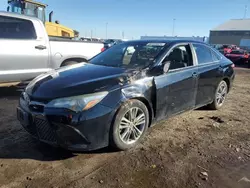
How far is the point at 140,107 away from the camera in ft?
12.1

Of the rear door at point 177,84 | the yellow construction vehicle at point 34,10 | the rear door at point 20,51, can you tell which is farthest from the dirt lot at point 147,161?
the yellow construction vehicle at point 34,10

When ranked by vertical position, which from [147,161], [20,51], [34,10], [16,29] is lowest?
[147,161]

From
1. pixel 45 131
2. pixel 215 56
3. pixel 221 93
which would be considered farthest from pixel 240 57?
pixel 45 131

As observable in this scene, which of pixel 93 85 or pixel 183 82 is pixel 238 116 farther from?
pixel 93 85

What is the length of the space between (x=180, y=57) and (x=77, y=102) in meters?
2.34

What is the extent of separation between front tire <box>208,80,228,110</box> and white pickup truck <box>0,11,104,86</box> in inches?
148

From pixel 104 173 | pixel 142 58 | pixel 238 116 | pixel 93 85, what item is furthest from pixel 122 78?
pixel 238 116

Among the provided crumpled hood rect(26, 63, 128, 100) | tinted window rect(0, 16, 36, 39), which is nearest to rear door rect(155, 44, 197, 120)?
crumpled hood rect(26, 63, 128, 100)

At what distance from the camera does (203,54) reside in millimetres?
5215

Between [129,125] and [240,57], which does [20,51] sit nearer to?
[129,125]

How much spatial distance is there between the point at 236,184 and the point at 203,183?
1.26 feet

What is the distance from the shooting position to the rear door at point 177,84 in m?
4.00

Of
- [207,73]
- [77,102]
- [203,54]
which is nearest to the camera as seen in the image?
[77,102]

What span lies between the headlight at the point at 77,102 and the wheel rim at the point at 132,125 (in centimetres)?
55
